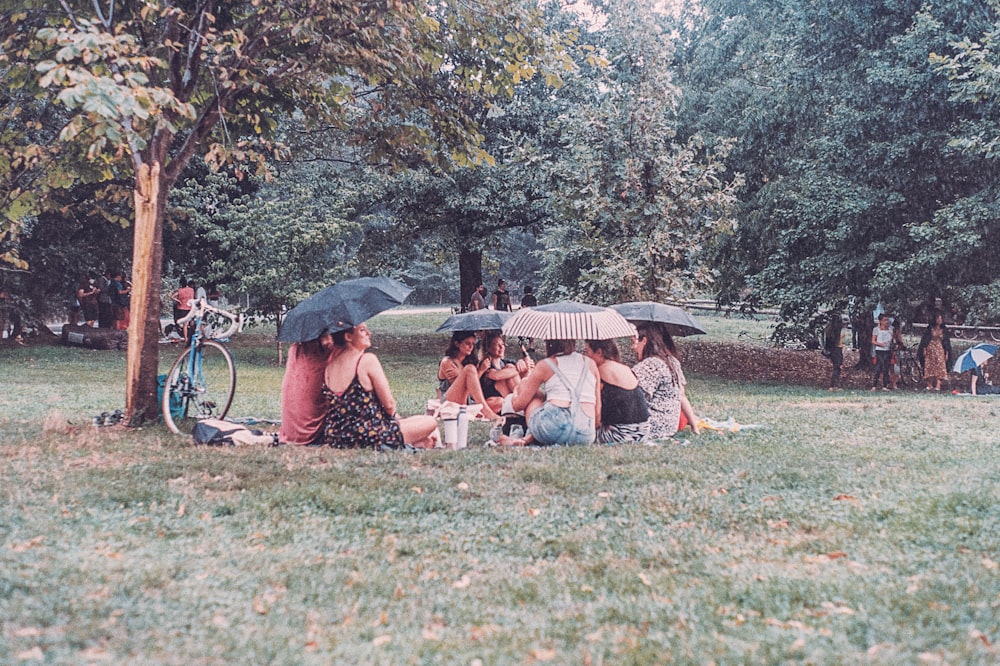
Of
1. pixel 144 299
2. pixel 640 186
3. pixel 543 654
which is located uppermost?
pixel 640 186

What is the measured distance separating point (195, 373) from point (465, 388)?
9.67 feet

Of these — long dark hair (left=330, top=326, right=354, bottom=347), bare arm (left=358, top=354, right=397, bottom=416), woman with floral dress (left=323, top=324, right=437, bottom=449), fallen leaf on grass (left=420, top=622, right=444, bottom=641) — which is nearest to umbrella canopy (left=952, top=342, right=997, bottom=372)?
woman with floral dress (left=323, top=324, right=437, bottom=449)

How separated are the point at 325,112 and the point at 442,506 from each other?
6.17 metres

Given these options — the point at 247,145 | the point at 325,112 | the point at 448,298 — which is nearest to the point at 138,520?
the point at 247,145

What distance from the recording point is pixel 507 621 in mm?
3902

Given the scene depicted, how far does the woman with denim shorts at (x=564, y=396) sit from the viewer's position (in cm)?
792

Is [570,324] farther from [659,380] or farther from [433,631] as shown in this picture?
[433,631]

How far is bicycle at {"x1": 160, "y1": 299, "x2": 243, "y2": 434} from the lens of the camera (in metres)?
8.81

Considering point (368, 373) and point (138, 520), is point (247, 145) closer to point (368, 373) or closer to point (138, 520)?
point (368, 373)

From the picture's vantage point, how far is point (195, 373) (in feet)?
30.3

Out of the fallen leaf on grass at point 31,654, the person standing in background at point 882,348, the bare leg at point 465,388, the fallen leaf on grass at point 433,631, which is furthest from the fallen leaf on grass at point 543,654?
the person standing in background at point 882,348

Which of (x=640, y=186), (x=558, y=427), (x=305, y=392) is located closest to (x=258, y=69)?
(x=305, y=392)

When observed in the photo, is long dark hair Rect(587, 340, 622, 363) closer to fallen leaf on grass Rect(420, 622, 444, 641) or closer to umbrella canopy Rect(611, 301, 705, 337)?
umbrella canopy Rect(611, 301, 705, 337)

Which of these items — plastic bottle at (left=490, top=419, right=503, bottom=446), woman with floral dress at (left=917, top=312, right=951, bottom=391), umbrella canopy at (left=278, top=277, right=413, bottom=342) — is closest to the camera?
umbrella canopy at (left=278, top=277, right=413, bottom=342)
